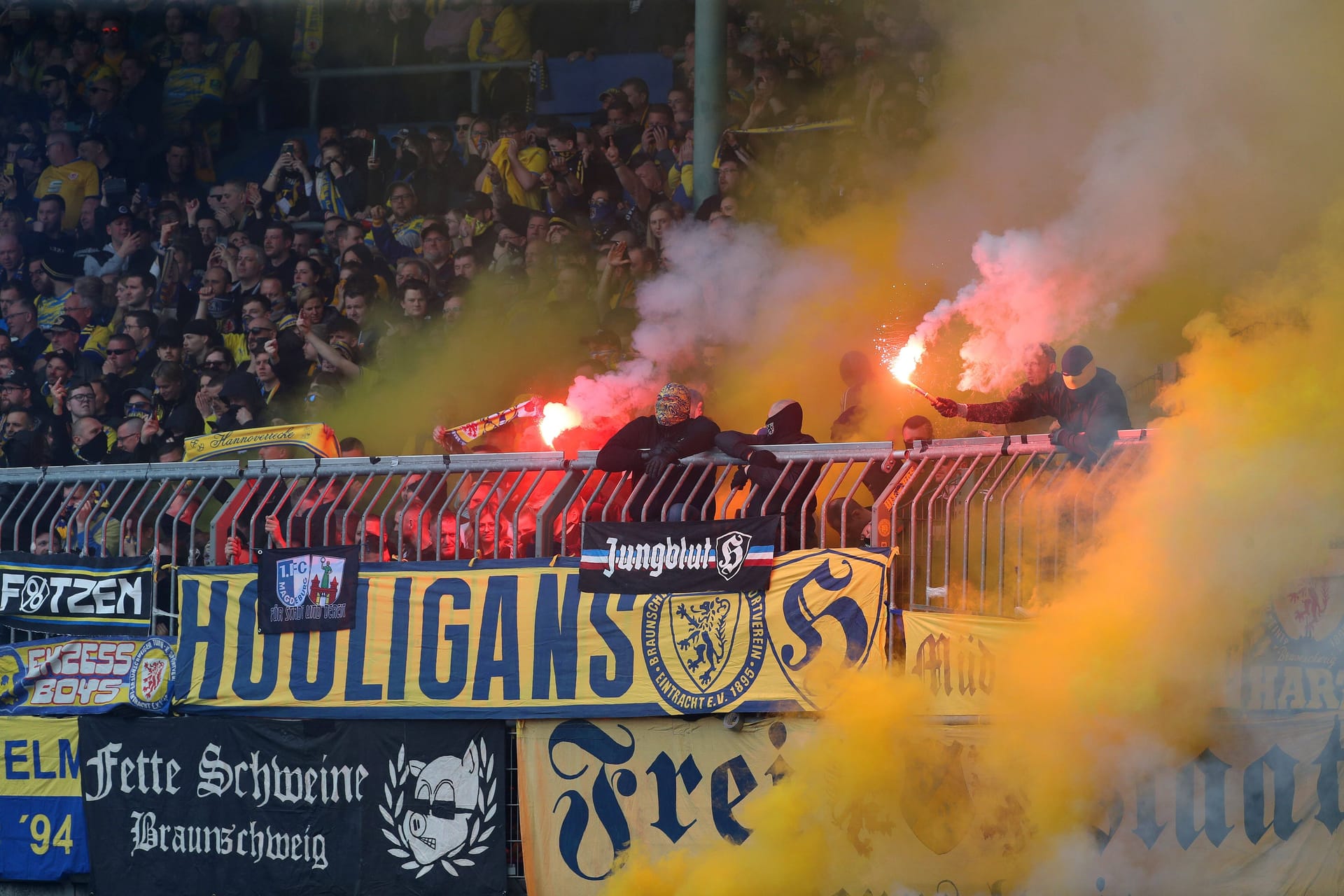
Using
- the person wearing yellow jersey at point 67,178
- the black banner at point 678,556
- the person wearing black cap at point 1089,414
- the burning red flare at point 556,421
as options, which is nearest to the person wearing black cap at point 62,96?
the person wearing yellow jersey at point 67,178

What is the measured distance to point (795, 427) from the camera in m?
7.86

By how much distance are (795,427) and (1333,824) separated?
3150 mm

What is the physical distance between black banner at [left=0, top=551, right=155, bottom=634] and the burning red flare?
2.43 m

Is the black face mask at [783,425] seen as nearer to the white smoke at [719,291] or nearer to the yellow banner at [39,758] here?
the white smoke at [719,291]

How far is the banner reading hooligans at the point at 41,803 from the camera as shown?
27.3ft

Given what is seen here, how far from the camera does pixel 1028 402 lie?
768cm

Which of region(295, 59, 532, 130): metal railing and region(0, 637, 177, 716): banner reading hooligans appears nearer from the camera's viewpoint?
region(0, 637, 177, 716): banner reading hooligans

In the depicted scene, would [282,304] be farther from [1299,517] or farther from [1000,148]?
[1299,517]

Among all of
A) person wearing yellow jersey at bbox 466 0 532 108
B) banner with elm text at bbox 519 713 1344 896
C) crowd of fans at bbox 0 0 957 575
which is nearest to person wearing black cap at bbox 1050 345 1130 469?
banner with elm text at bbox 519 713 1344 896

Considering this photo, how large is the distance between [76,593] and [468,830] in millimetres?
2764

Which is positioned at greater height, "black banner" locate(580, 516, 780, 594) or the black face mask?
the black face mask

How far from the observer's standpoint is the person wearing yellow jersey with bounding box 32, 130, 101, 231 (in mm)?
13133

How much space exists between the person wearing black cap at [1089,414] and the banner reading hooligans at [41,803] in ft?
18.5

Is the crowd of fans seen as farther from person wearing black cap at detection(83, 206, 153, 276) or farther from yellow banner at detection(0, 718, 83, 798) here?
yellow banner at detection(0, 718, 83, 798)
